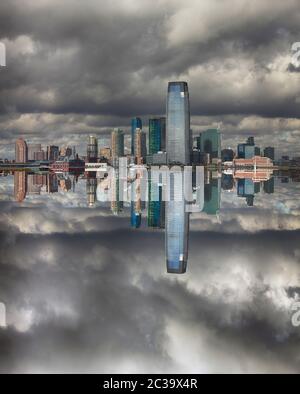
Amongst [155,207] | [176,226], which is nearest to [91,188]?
[155,207]

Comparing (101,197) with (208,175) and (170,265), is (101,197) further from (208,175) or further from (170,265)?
(208,175)

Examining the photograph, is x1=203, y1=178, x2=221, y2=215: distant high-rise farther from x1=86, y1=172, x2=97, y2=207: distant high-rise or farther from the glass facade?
x1=86, y1=172, x2=97, y2=207: distant high-rise

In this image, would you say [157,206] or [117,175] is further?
[117,175]

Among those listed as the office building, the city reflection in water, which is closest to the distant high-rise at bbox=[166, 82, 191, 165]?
the city reflection in water

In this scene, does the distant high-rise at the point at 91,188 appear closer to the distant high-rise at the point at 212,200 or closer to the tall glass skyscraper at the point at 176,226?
the tall glass skyscraper at the point at 176,226

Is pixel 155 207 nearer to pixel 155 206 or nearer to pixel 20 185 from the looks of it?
pixel 155 206

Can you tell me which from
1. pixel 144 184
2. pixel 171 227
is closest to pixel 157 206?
pixel 144 184

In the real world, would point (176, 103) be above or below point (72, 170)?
above
